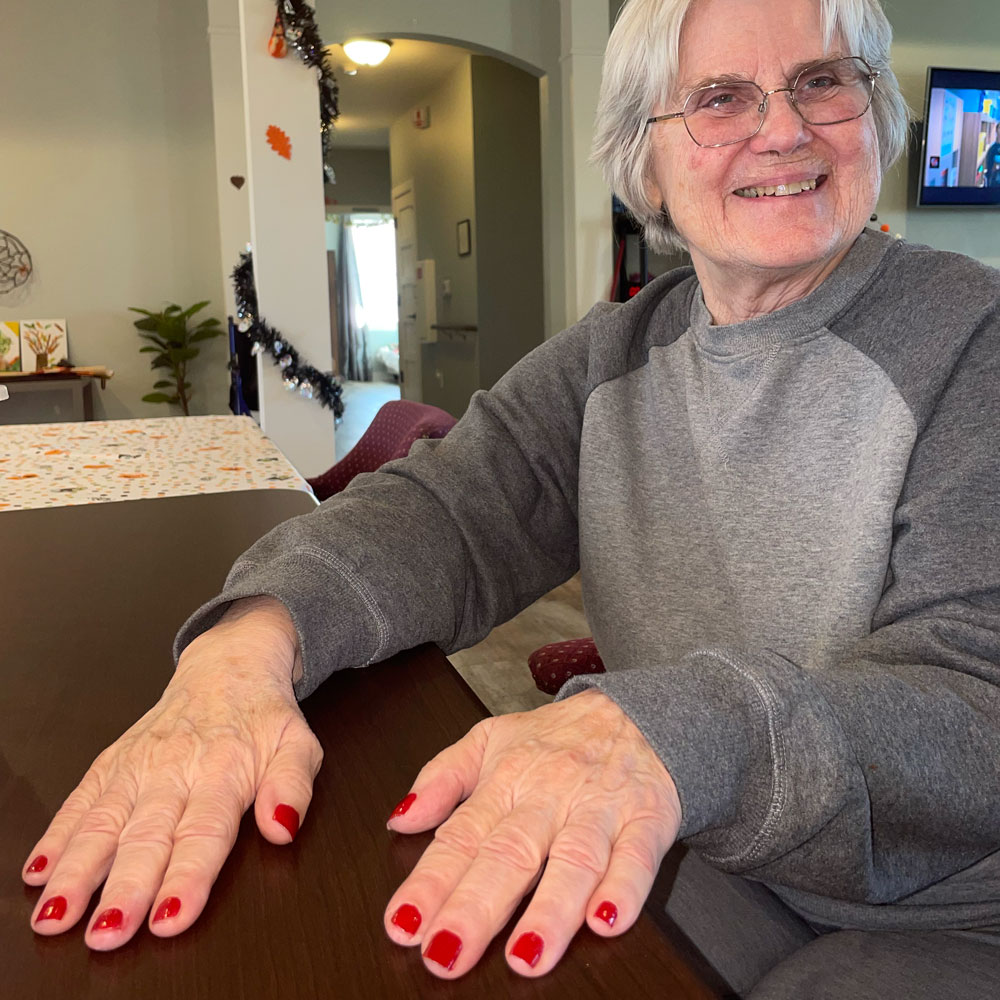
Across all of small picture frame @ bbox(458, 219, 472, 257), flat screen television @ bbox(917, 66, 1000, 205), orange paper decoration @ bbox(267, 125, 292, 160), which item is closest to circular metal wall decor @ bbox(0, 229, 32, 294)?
orange paper decoration @ bbox(267, 125, 292, 160)

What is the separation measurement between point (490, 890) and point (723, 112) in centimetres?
86

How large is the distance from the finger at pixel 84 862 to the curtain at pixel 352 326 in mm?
15131

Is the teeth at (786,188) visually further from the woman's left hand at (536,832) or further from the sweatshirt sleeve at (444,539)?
the woman's left hand at (536,832)

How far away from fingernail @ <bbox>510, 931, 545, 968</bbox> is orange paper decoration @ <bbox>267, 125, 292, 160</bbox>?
3881 millimetres

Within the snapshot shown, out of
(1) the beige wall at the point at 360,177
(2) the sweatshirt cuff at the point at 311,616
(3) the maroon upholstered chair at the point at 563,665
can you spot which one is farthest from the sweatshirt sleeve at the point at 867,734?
(1) the beige wall at the point at 360,177

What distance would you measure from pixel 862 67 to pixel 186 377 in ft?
18.9

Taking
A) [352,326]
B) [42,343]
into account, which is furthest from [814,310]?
[352,326]

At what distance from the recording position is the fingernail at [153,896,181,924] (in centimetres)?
43

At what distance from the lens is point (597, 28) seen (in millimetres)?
5504

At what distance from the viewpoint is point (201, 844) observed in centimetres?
49

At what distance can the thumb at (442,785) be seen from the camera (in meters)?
0.51

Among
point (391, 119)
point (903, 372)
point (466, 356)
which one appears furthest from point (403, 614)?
point (391, 119)

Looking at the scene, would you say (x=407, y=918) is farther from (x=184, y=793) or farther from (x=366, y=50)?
(x=366, y=50)

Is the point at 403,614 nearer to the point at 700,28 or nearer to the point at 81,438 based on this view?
the point at 700,28
